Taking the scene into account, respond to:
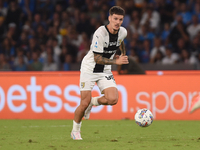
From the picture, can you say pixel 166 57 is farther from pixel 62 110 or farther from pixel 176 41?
pixel 62 110

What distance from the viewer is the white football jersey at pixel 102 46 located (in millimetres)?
5996

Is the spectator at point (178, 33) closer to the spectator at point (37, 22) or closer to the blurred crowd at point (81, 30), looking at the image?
the blurred crowd at point (81, 30)

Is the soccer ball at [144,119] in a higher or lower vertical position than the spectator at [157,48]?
lower

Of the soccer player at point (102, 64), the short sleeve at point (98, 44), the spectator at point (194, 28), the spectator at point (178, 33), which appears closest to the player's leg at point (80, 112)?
the soccer player at point (102, 64)

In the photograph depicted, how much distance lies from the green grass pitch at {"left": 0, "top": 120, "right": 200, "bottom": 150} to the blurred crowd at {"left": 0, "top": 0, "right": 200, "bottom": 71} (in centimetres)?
340

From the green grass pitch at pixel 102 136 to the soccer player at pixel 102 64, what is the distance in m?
0.55

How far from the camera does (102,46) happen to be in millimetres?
6023

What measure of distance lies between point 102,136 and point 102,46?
1.68 metres

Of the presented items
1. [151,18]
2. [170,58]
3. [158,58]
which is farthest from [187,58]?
[151,18]

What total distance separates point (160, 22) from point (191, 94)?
176 inches

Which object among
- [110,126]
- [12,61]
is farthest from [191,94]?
[12,61]

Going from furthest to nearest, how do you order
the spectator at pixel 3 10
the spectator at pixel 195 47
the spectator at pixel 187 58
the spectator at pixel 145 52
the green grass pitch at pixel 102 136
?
the spectator at pixel 3 10, the spectator at pixel 145 52, the spectator at pixel 195 47, the spectator at pixel 187 58, the green grass pitch at pixel 102 136

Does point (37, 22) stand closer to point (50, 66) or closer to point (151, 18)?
point (50, 66)

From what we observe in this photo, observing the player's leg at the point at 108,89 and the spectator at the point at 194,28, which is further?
the spectator at the point at 194,28
